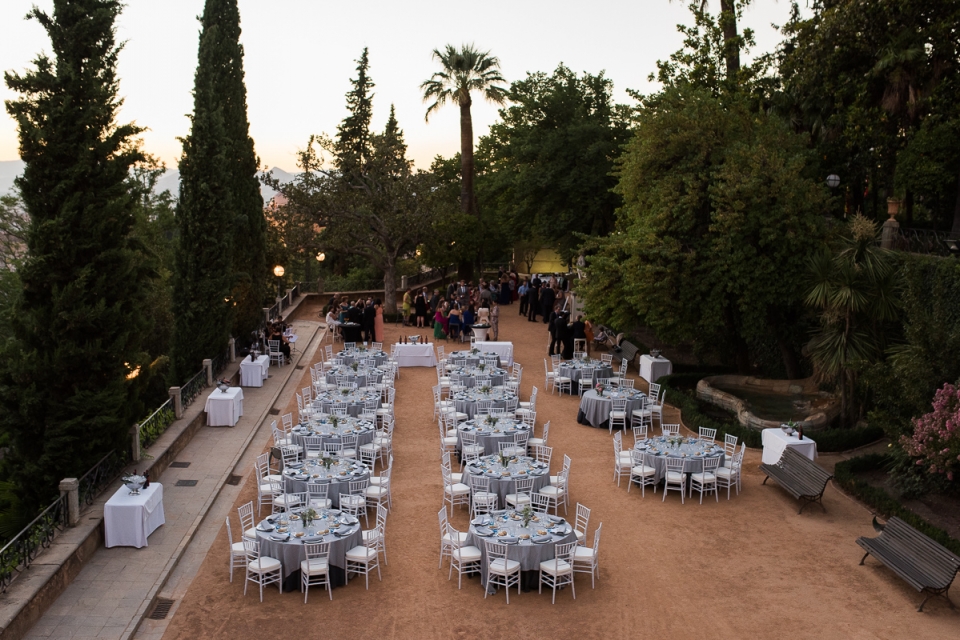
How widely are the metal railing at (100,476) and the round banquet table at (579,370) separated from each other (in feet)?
40.1

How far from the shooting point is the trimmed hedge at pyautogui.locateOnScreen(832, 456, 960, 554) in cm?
1296

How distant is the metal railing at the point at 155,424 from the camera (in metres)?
17.0

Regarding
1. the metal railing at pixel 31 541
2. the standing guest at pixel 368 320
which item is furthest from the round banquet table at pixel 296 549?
the standing guest at pixel 368 320

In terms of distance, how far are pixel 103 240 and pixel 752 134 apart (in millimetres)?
17460

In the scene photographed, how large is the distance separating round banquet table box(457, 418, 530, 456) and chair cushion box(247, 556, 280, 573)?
5.96 meters

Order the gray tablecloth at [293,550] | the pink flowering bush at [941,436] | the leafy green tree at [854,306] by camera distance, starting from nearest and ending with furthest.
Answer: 1. the gray tablecloth at [293,550]
2. the pink flowering bush at [941,436]
3. the leafy green tree at [854,306]

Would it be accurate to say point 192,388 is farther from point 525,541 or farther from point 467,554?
point 525,541

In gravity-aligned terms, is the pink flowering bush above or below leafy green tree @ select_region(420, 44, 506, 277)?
below

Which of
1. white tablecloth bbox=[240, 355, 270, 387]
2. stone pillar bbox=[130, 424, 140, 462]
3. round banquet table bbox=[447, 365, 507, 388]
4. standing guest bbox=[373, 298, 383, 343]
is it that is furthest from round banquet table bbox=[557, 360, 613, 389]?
stone pillar bbox=[130, 424, 140, 462]

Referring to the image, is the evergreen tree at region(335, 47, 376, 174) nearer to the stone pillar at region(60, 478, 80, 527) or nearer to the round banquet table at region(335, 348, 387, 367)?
the round banquet table at region(335, 348, 387, 367)

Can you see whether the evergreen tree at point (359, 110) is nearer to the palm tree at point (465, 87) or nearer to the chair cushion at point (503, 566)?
the palm tree at point (465, 87)

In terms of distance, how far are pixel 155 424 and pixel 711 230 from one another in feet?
47.5

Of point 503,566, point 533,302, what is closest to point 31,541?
point 503,566

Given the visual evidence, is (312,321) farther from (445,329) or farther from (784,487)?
(784,487)
